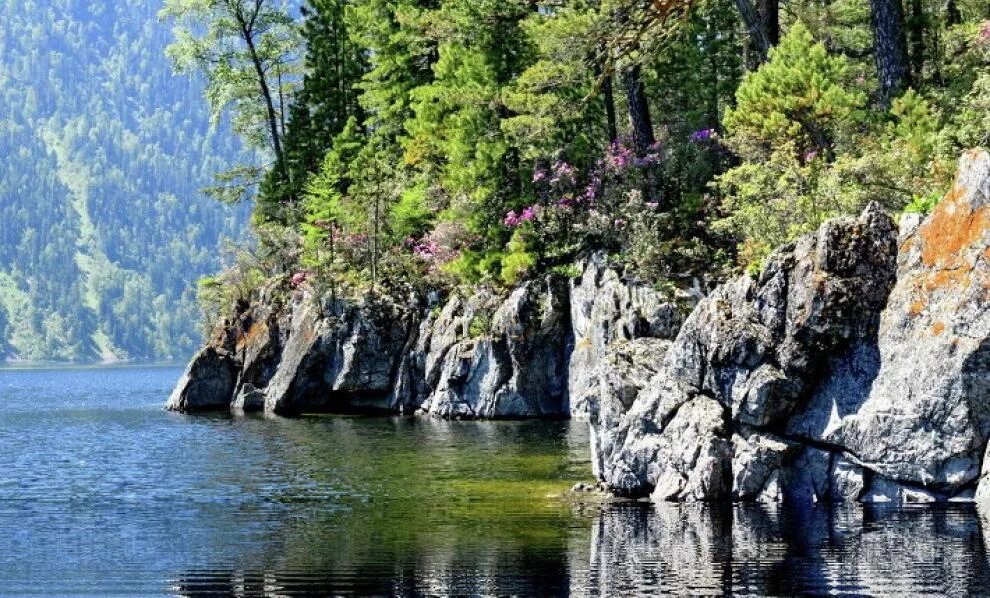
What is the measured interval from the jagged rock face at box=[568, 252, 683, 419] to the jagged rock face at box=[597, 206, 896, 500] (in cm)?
1399

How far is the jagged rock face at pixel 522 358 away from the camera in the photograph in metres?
50.0

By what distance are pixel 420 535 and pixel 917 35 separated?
102ft

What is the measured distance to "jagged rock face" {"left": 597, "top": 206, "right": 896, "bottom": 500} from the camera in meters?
26.4

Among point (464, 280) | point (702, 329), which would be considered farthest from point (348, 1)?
point (702, 329)

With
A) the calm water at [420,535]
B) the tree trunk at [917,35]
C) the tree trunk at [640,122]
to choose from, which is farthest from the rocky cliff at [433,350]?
the tree trunk at [917,35]

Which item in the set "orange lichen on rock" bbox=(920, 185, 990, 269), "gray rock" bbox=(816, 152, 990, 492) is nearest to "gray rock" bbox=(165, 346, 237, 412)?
"gray rock" bbox=(816, 152, 990, 492)

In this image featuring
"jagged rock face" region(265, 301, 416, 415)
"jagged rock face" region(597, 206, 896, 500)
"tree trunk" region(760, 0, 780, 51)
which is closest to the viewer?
"jagged rock face" region(597, 206, 896, 500)

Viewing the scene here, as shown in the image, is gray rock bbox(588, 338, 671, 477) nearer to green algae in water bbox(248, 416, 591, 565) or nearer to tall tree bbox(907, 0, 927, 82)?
green algae in water bbox(248, 416, 591, 565)

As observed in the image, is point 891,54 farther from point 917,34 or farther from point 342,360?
point 342,360

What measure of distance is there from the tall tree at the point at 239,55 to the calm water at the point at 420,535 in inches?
1395

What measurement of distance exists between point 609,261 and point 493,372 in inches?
266

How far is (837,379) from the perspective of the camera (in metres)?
26.4

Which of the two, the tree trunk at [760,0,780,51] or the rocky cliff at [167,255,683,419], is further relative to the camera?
the rocky cliff at [167,255,683,419]

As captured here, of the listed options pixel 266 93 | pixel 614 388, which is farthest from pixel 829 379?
pixel 266 93
